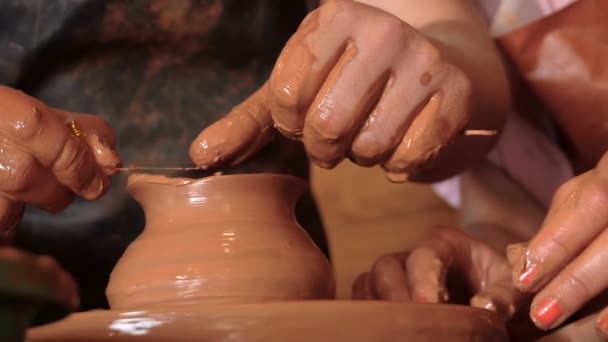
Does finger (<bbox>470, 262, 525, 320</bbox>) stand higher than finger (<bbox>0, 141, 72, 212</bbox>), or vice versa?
finger (<bbox>0, 141, 72, 212</bbox>)

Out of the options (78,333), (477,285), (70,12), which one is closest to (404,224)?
(477,285)

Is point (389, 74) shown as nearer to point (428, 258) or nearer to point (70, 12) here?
point (428, 258)

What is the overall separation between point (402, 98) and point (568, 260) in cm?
23

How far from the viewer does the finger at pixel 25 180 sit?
2.57ft

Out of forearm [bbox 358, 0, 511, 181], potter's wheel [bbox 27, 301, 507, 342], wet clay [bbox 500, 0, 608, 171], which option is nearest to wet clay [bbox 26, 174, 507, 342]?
potter's wheel [bbox 27, 301, 507, 342]

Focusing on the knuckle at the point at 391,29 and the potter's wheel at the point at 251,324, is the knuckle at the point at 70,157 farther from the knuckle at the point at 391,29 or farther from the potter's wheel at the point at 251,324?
the knuckle at the point at 391,29

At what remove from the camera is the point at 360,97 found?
0.78 meters

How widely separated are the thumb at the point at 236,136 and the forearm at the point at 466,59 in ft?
1.15

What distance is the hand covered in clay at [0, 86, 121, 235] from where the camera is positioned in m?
0.79

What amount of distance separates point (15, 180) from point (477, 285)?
24.4 inches

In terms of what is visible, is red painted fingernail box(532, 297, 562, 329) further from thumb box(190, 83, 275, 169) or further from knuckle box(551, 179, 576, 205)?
thumb box(190, 83, 275, 169)

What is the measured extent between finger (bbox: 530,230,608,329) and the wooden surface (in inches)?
50.6

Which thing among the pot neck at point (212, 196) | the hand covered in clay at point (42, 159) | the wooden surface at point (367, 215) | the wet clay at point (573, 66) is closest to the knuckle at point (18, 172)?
the hand covered in clay at point (42, 159)

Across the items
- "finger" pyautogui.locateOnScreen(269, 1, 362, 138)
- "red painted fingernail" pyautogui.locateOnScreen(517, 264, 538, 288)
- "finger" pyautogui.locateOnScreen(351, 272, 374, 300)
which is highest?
"finger" pyautogui.locateOnScreen(269, 1, 362, 138)
